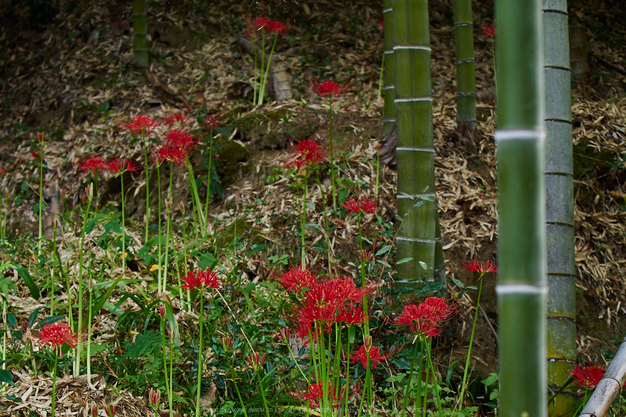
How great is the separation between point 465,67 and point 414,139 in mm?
1531

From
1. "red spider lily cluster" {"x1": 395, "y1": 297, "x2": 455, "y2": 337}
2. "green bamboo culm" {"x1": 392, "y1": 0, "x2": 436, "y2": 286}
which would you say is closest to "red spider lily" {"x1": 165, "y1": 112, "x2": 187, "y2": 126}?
"green bamboo culm" {"x1": 392, "y1": 0, "x2": 436, "y2": 286}

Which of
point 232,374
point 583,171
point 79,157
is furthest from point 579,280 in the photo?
point 79,157

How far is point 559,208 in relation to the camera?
2.08 meters

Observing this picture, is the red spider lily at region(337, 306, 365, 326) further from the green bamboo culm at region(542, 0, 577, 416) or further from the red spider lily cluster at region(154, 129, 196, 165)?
the red spider lily cluster at region(154, 129, 196, 165)

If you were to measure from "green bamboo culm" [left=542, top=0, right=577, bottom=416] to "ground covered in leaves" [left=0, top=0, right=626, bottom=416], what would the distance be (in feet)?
1.27

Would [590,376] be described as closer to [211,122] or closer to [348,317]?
[348,317]

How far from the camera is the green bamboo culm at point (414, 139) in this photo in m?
2.14

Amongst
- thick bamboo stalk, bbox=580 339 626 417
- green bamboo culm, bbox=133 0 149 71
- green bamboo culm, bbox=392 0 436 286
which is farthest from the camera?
green bamboo culm, bbox=133 0 149 71

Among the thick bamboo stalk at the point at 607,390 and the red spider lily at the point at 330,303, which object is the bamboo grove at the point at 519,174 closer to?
the thick bamboo stalk at the point at 607,390

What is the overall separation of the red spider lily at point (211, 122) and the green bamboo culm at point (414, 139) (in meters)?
1.46

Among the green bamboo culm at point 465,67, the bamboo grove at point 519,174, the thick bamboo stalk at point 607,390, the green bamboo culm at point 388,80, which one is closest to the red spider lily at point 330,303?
the bamboo grove at point 519,174

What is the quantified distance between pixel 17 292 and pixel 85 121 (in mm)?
2380

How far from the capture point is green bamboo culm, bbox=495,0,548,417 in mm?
863

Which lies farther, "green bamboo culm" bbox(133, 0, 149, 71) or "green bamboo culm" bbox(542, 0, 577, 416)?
"green bamboo culm" bbox(133, 0, 149, 71)
